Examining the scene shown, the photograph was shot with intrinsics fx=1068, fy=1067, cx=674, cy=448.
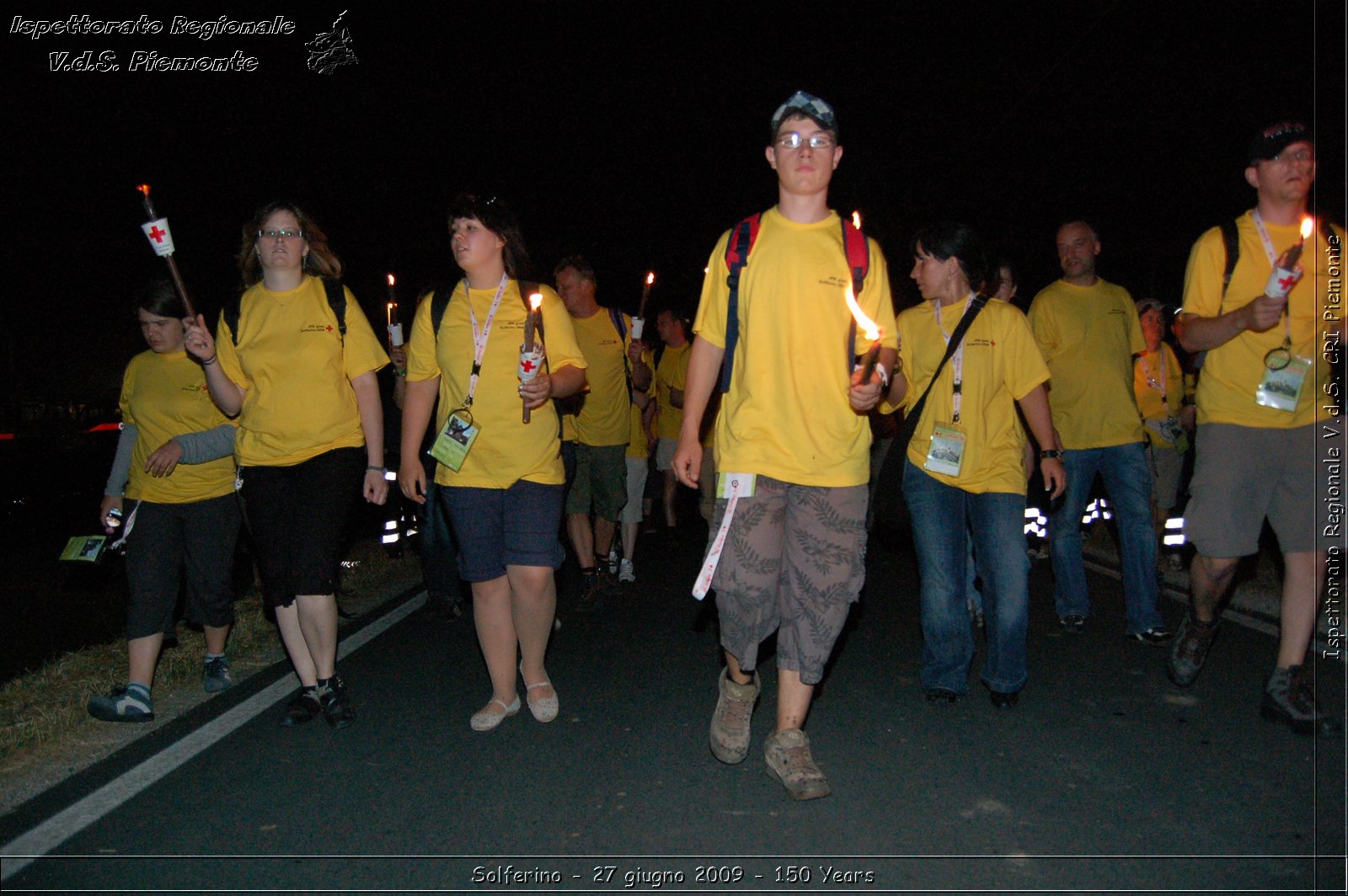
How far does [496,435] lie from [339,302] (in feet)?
3.24

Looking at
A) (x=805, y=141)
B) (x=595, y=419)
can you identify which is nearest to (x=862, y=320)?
(x=805, y=141)

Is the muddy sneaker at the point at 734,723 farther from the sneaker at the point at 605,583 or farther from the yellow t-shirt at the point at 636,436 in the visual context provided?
the yellow t-shirt at the point at 636,436

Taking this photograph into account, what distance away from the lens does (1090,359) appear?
6301mm

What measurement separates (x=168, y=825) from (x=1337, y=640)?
5.31 m

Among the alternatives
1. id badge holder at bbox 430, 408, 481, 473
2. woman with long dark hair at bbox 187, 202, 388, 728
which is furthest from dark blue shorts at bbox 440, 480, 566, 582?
woman with long dark hair at bbox 187, 202, 388, 728

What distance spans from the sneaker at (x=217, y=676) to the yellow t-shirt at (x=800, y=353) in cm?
311

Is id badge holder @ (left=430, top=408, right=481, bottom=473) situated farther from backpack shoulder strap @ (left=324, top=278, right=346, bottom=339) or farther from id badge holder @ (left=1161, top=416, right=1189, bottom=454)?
id badge holder @ (left=1161, top=416, right=1189, bottom=454)

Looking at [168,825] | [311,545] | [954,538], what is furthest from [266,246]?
[954,538]

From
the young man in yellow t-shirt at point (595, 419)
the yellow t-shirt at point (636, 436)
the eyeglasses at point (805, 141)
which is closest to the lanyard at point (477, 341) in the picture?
the eyeglasses at point (805, 141)

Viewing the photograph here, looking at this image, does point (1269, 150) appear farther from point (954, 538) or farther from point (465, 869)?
point (465, 869)

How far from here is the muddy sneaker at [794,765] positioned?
3.82 m

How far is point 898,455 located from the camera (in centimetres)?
729

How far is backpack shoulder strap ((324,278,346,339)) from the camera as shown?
4.88 metres

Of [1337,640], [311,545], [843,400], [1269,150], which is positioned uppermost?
[1269,150]
